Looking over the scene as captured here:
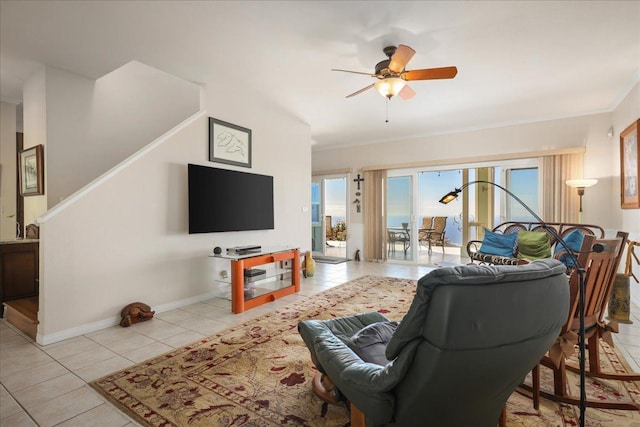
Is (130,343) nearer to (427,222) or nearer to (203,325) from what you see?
(203,325)

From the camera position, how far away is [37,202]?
378cm

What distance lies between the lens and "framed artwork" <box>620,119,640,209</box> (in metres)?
3.71

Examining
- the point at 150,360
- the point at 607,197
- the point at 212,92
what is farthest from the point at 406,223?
the point at 150,360

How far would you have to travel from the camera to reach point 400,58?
2816 millimetres

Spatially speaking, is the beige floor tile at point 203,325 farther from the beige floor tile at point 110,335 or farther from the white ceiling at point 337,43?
the white ceiling at point 337,43

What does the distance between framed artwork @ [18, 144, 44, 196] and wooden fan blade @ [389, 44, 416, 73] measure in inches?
156

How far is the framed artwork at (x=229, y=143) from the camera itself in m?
4.10

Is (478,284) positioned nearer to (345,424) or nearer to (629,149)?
(345,424)

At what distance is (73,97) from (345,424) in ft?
14.9

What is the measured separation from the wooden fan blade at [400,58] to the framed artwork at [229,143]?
2342 millimetres

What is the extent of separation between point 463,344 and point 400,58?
8.61 ft

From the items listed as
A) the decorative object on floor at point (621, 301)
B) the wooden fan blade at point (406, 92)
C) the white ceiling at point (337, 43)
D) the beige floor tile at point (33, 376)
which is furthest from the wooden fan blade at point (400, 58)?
the beige floor tile at point (33, 376)

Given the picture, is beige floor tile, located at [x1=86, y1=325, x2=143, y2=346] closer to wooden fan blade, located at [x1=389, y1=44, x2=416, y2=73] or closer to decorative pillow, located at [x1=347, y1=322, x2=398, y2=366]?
decorative pillow, located at [x1=347, y1=322, x2=398, y2=366]

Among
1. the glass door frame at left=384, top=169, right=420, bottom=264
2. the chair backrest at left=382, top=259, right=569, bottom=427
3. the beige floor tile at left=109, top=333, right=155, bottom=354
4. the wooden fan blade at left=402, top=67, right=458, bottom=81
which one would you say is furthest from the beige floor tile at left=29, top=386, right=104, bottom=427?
the glass door frame at left=384, top=169, right=420, bottom=264
